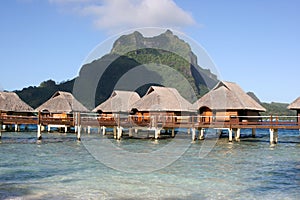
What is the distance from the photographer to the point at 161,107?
32.9m

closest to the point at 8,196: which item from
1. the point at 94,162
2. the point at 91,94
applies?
the point at 94,162

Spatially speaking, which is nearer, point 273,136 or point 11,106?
point 273,136

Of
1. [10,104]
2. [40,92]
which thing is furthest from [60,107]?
[40,92]

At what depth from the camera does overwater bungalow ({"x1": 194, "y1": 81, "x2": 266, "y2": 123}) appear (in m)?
30.1

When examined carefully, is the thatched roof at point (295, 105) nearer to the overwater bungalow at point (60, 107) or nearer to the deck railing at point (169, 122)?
the deck railing at point (169, 122)

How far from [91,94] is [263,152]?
2466 inches

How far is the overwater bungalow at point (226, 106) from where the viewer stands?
30109 millimetres

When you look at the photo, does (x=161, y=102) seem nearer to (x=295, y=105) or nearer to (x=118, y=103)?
(x=118, y=103)

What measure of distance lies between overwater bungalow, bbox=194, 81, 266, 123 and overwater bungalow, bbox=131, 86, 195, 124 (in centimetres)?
232

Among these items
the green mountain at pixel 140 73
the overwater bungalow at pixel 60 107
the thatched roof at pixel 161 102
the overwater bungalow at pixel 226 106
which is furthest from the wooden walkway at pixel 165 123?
the green mountain at pixel 140 73

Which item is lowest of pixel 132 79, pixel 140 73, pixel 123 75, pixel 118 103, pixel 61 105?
pixel 61 105

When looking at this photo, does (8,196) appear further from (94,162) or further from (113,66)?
(113,66)

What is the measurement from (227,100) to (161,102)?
18.3 feet

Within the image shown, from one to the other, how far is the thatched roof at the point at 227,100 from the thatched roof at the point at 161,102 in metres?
2.26
